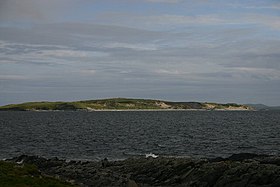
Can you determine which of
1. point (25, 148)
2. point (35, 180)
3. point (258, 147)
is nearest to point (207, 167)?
point (35, 180)

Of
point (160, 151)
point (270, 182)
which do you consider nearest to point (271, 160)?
point (270, 182)

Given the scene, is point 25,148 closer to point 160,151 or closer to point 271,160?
point 160,151

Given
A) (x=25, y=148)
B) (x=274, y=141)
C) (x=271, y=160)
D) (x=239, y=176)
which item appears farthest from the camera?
(x=274, y=141)

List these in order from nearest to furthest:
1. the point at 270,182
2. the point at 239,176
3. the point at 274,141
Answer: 1. the point at 270,182
2. the point at 239,176
3. the point at 274,141

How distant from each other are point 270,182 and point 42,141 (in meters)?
53.8

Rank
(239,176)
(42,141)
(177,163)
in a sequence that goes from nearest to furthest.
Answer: (239,176)
(177,163)
(42,141)

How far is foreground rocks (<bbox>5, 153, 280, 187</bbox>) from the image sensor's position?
25609 millimetres

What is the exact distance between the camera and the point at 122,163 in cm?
3966

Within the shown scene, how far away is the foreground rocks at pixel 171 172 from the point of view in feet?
84.0

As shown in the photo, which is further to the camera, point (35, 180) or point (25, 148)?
point (25, 148)

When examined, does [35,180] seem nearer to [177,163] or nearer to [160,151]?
[177,163]

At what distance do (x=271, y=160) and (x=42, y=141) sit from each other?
48.8 meters

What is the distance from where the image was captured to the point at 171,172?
31938mm

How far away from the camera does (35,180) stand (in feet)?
80.6
